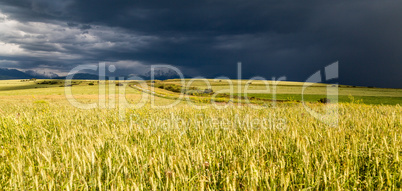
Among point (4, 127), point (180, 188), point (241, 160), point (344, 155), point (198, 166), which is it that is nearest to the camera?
point (180, 188)

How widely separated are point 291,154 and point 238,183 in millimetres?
1175

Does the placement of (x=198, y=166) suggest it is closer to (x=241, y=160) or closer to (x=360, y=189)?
(x=241, y=160)

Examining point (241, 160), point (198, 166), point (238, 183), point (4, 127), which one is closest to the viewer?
point (238, 183)

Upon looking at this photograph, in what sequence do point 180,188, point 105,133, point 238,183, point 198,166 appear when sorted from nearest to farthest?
point 180,188 < point 238,183 < point 198,166 < point 105,133

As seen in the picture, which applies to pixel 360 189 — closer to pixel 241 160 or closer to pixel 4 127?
pixel 241 160

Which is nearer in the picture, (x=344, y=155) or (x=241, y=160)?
(x=241, y=160)

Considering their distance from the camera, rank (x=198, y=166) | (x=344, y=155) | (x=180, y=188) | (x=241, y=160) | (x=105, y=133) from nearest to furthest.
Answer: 1. (x=180, y=188)
2. (x=198, y=166)
3. (x=241, y=160)
4. (x=344, y=155)
5. (x=105, y=133)

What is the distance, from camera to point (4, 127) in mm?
5980

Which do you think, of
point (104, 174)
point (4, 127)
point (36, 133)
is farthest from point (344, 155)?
point (4, 127)

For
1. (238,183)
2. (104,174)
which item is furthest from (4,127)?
(238,183)

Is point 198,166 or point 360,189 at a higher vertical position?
point 198,166

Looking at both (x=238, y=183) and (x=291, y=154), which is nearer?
(x=238, y=183)

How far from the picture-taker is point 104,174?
2.88 m

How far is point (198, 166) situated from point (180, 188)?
1.74 ft
